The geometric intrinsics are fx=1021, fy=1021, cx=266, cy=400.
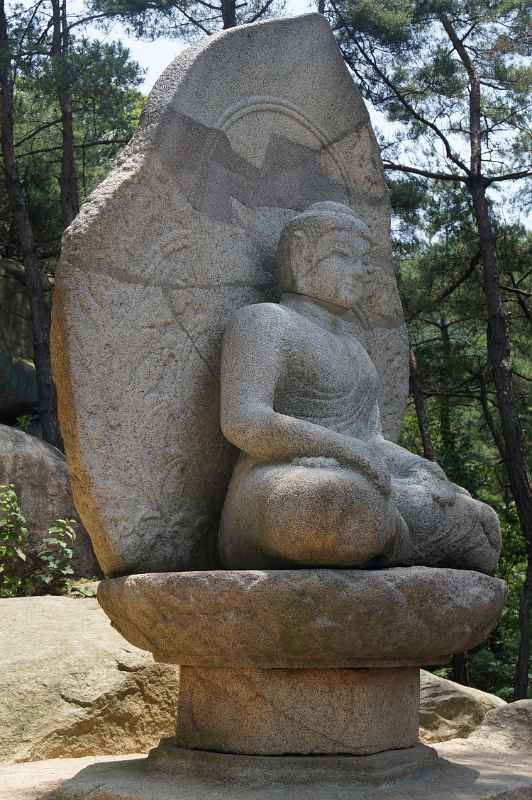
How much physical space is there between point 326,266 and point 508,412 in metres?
5.70

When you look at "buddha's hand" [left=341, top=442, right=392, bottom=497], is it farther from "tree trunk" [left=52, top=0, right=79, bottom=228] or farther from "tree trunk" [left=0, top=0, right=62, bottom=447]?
"tree trunk" [left=52, top=0, right=79, bottom=228]

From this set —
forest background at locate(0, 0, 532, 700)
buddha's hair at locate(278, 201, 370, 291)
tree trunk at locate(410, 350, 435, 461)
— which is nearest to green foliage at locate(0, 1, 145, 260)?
forest background at locate(0, 0, 532, 700)

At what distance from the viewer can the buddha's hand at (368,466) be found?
3572 mm

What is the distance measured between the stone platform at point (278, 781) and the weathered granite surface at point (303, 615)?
0.33m

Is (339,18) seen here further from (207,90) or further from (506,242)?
(207,90)

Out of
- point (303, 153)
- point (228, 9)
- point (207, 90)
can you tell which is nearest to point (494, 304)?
point (228, 9)

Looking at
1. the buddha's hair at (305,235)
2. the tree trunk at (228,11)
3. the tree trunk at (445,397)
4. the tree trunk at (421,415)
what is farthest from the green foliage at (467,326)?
the buddha's hair at (305,235)

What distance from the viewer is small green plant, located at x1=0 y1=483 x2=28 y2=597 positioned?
806 centimetres

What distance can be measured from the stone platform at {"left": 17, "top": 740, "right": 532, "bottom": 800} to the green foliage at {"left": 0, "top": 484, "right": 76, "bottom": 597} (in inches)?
175

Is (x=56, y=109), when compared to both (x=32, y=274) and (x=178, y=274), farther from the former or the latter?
(x=178, y=274)

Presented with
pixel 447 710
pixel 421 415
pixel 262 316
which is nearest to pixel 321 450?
pixel 262 316

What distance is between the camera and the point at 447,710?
5.48 metres

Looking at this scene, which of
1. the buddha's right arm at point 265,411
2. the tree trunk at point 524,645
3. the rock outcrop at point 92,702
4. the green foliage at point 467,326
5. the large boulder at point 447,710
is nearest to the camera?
the buddha's right arm at point 265,411

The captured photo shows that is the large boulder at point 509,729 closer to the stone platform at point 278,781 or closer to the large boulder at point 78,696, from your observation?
the stone platform at point 278,781
